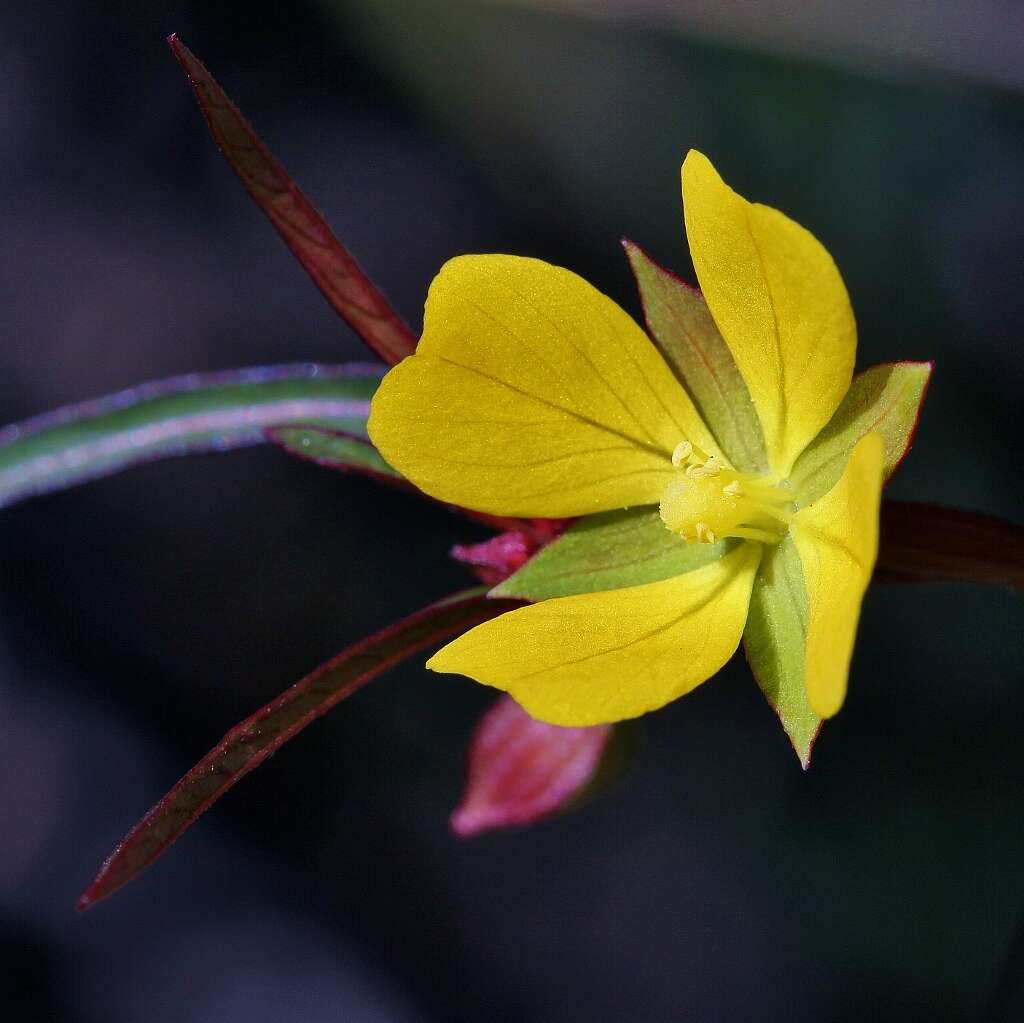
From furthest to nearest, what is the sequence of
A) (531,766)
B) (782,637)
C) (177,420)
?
1. (177,420)
2. (531,766)
3. (782,637)

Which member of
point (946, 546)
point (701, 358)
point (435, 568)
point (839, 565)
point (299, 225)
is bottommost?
point (435, 568)

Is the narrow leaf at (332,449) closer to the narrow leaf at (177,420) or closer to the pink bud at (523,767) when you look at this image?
the narrow leaf at (177,420)

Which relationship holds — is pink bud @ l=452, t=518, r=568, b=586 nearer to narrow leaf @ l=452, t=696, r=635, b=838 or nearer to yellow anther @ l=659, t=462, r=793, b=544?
yellow anther @ l=659, t=462, r=793, b=544

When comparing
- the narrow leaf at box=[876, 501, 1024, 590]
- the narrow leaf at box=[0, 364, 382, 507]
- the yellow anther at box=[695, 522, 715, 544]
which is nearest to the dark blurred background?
the narrow leaf at box=[0, 364, 382, 507]

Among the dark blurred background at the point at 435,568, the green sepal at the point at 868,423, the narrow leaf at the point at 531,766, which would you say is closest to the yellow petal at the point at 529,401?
the green sepal at the point at 868,423

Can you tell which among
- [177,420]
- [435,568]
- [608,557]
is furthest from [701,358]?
[435,568]

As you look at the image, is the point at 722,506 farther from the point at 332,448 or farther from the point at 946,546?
the point at 332,448
